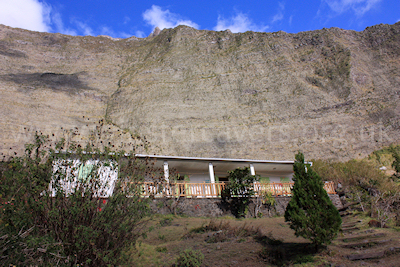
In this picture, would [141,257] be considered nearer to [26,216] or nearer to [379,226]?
[26,216]

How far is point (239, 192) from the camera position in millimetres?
14383

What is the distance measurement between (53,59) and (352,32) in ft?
177

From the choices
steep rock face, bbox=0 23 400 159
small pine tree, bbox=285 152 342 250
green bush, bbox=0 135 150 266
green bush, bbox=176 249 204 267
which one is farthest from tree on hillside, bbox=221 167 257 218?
steep rock face, bbox=0 23 400 159

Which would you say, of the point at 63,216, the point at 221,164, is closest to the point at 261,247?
the point at 63,216

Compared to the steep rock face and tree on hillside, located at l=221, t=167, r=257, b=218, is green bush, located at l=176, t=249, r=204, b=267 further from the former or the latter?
the steep rock face

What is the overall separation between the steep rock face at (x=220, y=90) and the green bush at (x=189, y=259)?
2623 centimetres

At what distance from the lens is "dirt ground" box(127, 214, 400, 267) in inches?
291

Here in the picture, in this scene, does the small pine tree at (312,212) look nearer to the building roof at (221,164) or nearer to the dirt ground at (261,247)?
the dirt ground at (261,247)

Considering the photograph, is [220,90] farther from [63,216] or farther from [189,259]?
[63,216]

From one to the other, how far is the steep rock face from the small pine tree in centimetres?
2456

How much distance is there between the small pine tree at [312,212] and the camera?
748cm

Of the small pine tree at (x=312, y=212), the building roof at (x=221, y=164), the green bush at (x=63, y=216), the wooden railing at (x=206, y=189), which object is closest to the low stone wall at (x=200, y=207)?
the wooden railing at (x=206, y=189)

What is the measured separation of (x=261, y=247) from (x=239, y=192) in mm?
5955

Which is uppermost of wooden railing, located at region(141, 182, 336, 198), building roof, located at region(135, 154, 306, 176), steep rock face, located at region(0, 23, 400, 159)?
steep rock face, located at region(0, 23, 400, 159)
